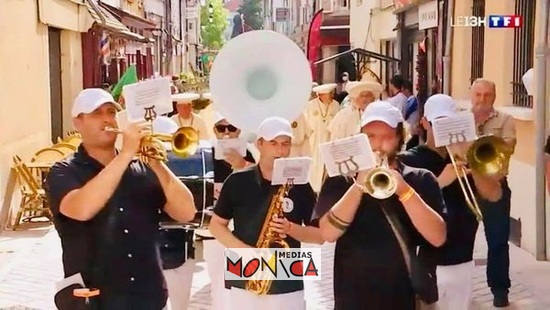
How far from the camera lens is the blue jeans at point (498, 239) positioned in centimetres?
672

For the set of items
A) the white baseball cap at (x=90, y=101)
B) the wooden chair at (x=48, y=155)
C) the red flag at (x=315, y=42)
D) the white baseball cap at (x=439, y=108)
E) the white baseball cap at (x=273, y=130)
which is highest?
the red flag at (x=315, y=42)

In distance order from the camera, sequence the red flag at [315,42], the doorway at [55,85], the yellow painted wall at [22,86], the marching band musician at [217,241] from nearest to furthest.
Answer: the marching band musician at [217,241] < the yellow painted wall at [22,86] < the doorway at [55,85] < the red flag at [315,42]

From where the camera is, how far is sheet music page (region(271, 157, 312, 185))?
15.0 ft

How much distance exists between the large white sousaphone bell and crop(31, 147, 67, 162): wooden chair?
560 cm

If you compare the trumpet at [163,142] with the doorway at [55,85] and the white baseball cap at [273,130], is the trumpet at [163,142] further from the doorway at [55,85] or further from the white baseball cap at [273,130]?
the doorway at [55,85]

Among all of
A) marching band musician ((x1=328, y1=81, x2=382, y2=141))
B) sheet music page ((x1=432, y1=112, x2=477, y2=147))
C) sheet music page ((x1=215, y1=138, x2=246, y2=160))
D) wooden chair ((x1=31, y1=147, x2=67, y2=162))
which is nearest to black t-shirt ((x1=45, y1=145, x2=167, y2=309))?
sheet music page ((x1=432, y1=112, x2=477, y2=147))

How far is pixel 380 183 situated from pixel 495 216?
3394 millimetres

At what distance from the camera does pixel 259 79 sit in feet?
20.2

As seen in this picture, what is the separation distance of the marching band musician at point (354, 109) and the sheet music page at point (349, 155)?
649cm

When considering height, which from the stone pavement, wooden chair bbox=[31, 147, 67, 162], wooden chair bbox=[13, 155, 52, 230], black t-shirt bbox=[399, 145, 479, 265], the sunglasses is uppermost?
the sunglasses

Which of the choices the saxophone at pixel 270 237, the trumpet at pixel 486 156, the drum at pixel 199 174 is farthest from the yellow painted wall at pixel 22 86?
the trumpet at pixel 486 156

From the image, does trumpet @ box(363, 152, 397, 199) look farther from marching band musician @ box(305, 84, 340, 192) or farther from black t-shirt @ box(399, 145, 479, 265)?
marching band musician @ box(305, 84, 340, 192)

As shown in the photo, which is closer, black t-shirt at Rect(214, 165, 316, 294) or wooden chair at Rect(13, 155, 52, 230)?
black t-shirt at Rect(214, 165, 316, 294)

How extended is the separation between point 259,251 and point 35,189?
6564 millimetres
